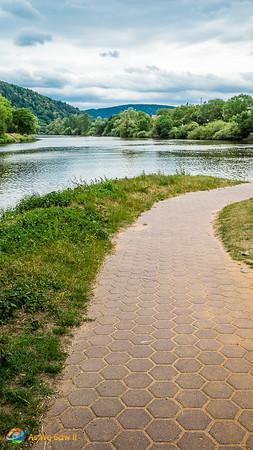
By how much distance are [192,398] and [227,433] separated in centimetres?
51

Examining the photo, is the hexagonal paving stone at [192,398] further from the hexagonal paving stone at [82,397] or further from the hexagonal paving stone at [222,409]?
the hexagonal paving stone at [82,397]

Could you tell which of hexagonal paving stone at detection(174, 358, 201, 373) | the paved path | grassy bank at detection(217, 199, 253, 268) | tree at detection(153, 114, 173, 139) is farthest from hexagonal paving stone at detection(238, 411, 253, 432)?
tree at detection(153, 114, 173, 139)

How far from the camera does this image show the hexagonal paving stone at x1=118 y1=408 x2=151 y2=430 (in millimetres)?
3465

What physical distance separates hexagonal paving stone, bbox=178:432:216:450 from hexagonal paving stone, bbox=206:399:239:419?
29 cm

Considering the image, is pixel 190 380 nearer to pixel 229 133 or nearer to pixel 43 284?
pixel 43 284

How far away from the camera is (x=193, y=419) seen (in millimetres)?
3514


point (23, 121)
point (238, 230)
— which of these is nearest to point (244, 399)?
point (238, 230)

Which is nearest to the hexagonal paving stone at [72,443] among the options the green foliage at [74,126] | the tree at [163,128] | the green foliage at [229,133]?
the green foliage at [229,133]

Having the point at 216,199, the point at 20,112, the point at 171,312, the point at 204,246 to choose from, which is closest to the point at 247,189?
the point at 216,199

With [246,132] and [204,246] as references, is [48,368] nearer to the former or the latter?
[204,246]

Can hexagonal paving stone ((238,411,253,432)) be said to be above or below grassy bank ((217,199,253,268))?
above

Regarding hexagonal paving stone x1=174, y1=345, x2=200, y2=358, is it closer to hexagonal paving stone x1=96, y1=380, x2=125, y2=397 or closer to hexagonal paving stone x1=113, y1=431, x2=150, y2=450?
hexagonal paving stone x1=96, y1=380, x2=125, y2=397

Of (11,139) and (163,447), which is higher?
(163,447)

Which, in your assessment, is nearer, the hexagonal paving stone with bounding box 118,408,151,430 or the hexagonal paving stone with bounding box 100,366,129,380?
the hexagonal paving stone with bounding box 118,408,151,430
